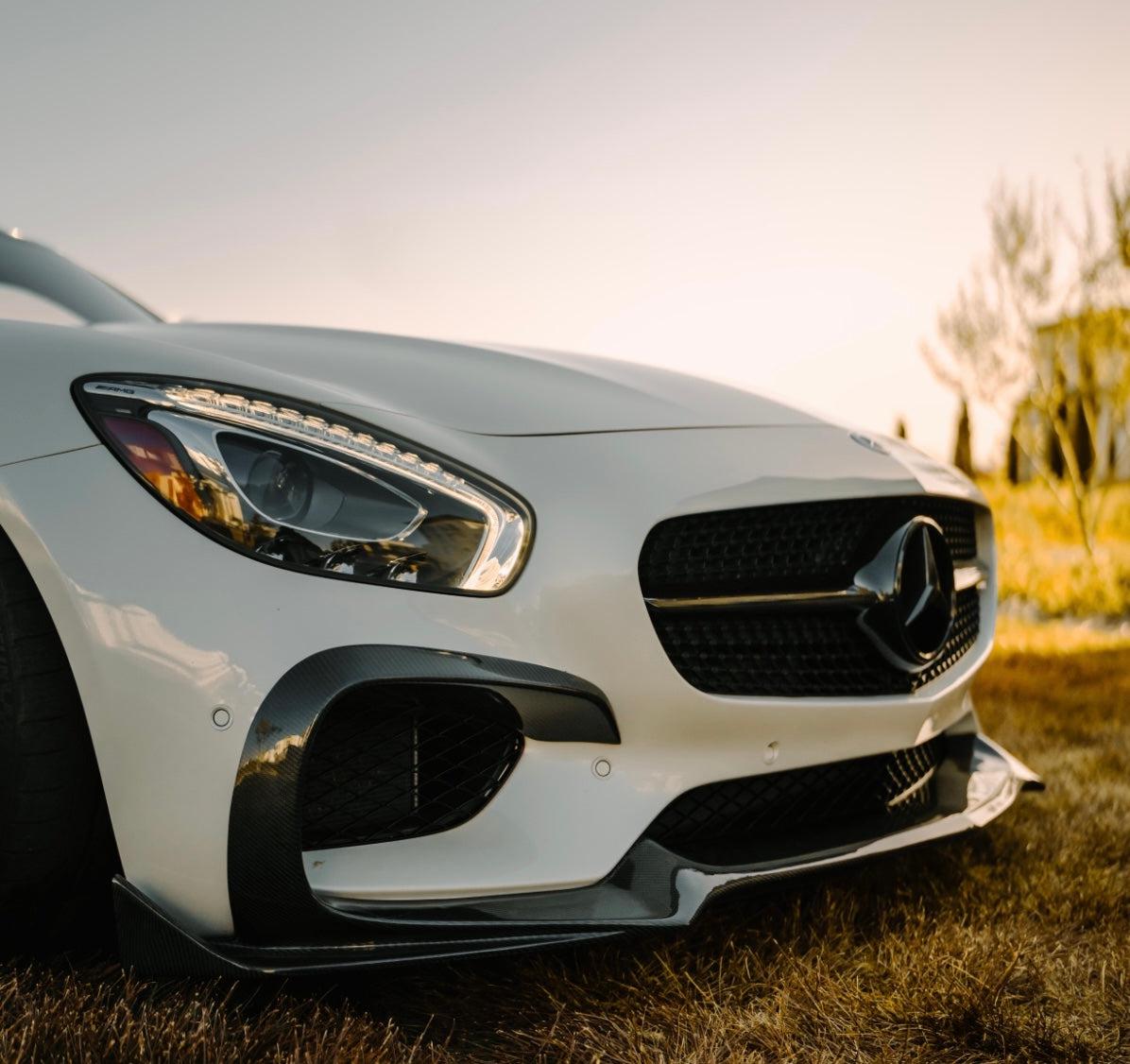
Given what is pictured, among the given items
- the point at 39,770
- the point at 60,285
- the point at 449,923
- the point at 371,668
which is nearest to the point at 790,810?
the point at 449,923

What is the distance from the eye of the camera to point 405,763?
4.27ft

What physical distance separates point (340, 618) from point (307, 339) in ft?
2.51

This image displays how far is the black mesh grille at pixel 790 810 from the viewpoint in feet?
4.71

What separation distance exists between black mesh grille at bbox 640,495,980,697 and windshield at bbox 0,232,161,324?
1828 millimetres

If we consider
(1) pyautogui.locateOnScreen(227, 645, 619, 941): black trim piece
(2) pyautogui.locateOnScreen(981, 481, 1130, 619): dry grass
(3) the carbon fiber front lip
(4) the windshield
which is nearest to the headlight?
(1) pyautogui.locateOnScreen(227, 645, 619, 941): black trim piece

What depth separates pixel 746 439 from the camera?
1.67m

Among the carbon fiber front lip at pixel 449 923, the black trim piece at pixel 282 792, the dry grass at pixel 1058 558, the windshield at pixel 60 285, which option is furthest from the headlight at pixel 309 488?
the dry grass at pixel 1058 558

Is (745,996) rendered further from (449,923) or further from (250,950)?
(250,950)

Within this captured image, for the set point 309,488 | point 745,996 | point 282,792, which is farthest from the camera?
point 745,996

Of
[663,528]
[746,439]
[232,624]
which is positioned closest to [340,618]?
[232,624]

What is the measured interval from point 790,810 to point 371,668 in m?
0.71

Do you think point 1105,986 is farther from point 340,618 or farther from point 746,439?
point 340,618

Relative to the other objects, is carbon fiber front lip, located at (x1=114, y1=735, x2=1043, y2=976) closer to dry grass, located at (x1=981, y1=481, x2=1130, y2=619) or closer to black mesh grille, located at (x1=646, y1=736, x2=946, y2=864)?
black mesh grille, located at (x1=646, y1=736, x2=946, y2=864)

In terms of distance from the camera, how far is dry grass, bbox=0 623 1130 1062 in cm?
121
